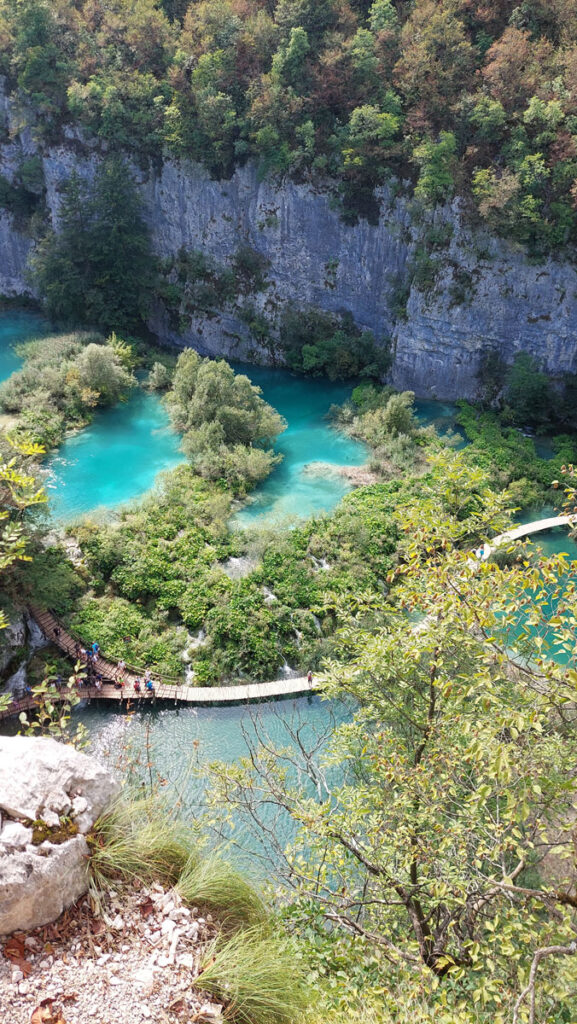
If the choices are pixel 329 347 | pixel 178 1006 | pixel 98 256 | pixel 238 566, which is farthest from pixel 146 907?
pixel 98 256

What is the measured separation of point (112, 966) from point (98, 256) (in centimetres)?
3228

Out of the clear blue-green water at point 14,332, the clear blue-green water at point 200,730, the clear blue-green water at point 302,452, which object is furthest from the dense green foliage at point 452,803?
the clear blue-green water at point 14,332

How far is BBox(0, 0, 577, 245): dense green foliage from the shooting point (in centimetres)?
2453

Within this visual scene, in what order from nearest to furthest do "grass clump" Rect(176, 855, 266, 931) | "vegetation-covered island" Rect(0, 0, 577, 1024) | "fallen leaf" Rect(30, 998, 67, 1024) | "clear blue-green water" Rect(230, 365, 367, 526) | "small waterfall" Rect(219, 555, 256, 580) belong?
"fallen leaf" Rect(30, 998, 67, 1024)
"vegetation-covered island" Rect(0, 0, 577, 1024)
"grass clump" Rect(176, 855, 266, 931)
"small waterfall" Rect(219, 555, 256, 580)
"clear blue-green water" Rect(230, 365, 367, 526)

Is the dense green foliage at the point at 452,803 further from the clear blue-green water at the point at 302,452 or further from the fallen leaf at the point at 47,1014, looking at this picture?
the clear blue-green water at the point at 302,452

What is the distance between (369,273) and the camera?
30.0 metres

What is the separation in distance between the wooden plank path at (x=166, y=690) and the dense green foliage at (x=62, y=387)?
35.5 ft

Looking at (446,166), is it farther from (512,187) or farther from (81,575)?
(81,575)

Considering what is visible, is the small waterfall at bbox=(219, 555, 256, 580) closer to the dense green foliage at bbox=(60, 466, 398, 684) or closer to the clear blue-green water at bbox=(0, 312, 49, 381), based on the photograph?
the dense green foliage at bbox=(60, 466, 398, 684)

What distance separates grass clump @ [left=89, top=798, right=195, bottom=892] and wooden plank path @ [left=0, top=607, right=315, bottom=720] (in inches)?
362

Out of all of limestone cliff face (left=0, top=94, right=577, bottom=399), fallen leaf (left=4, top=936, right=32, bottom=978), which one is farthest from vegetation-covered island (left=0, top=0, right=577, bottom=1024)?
limestone cliff face (left=0, top=94, right=577, bottom=399)

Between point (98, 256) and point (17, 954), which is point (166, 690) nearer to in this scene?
point (17, 954)

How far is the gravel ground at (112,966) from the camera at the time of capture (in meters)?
5.35

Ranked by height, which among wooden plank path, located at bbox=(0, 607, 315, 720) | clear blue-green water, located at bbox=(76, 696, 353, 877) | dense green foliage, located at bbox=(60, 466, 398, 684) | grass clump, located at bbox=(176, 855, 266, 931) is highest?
grass clump, located at bbox=(176, 855, 266, 931)
